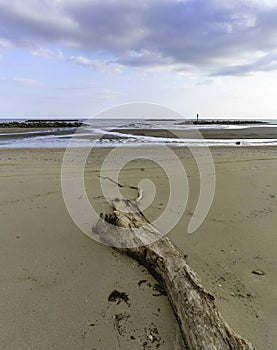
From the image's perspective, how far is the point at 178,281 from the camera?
2164 millimetres

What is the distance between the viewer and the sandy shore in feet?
6.38

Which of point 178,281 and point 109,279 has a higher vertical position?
point 178,281

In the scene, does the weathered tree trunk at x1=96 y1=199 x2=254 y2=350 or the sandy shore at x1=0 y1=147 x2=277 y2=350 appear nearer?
the weathered tree trunk at x1=96 y1=199 x2=254 y2=350

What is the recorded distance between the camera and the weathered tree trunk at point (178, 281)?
1.64 metres

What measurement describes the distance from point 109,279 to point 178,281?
0.69 metres

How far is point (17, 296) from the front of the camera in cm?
230

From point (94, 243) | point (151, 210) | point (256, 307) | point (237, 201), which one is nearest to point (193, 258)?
point (256, 307)

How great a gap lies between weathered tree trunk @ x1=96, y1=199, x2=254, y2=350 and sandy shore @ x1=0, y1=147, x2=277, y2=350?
122mm

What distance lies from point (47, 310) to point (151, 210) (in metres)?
2.33

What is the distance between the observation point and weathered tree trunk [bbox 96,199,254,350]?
5.38ft

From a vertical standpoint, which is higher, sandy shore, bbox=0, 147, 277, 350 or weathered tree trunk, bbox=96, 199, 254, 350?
weathered tree trunk, bbox=96, 199, 254, 350

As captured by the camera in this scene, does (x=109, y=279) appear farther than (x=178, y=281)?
Yes

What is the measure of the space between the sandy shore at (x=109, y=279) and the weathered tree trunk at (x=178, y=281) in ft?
0.40

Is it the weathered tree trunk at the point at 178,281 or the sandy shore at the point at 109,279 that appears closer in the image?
the weathered tree trunk at the point at 178,281
